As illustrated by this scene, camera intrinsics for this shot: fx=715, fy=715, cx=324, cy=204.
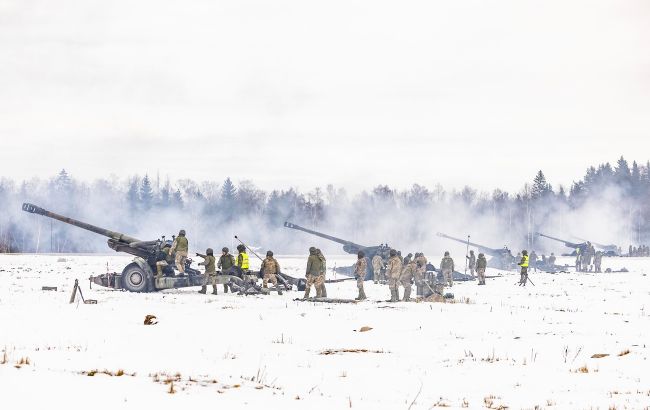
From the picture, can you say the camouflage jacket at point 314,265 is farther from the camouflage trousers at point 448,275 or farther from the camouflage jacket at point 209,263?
the camouflage trousers at point 448,275

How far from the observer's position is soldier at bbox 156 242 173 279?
2291cm

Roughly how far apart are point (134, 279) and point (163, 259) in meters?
1.10

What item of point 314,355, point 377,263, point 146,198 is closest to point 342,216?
point 146,198

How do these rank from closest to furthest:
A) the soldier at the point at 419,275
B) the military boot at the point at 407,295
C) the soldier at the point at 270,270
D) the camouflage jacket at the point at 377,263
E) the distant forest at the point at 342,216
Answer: the military boot at the point at 407,295 → the soldier at the point at 270,270 → the soldier at the point at 419,275 → the camouflage jacket at the point at 377,263 → the distant forest at the point at 342,216

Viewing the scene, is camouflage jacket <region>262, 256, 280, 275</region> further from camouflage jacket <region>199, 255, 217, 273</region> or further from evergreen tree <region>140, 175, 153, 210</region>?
evergreen tree <region>140, 175, 153, 210</region>

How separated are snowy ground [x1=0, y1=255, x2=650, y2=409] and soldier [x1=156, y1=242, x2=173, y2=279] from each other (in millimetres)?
2869

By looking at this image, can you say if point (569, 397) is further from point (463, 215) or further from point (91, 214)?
point (463, 215)

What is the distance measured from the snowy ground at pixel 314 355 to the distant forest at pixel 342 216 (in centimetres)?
6760

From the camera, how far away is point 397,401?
320 inches

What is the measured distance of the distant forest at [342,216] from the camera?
8844 cm

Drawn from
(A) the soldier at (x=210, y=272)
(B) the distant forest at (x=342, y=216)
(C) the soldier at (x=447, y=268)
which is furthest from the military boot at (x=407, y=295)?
(B) the distant forest at (x=342, y=216)

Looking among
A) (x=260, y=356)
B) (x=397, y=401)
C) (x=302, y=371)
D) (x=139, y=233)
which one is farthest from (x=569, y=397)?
(x=139, y=233)

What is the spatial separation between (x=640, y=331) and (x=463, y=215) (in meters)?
95.9

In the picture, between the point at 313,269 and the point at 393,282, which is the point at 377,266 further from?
the point at 313,269
